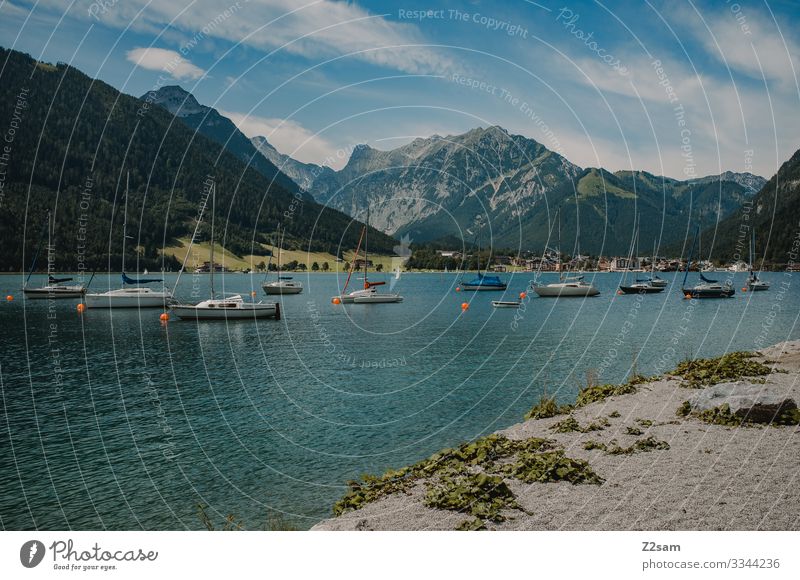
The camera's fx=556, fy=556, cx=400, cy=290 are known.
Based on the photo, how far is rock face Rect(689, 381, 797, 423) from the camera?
46.8 ft

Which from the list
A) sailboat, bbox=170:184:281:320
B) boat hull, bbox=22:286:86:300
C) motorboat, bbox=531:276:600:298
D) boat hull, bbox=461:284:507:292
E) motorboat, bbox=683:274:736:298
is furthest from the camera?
boat hull, bbox=461:284:507:292

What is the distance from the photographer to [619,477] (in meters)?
10.9

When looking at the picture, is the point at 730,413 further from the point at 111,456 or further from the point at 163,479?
the point at 111,456

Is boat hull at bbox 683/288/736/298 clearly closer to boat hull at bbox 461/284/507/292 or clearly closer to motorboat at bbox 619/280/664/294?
motorboat at bbox 619/280/664/294

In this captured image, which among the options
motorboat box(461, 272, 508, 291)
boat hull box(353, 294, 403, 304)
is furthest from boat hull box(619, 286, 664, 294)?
boat hull box(353, 294, 403, 304)

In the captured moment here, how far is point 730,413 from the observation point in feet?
48.4

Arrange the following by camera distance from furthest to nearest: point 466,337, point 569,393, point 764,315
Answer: point 764,315 < point 466,337 < point 569,393

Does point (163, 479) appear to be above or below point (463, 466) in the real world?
below

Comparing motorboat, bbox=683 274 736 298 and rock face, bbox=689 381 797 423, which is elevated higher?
rock face, bbox=689 381 797 423

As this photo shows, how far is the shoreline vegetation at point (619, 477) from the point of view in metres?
9.03

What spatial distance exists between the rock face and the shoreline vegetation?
0.11 feet

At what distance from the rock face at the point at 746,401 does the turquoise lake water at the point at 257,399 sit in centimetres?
672
